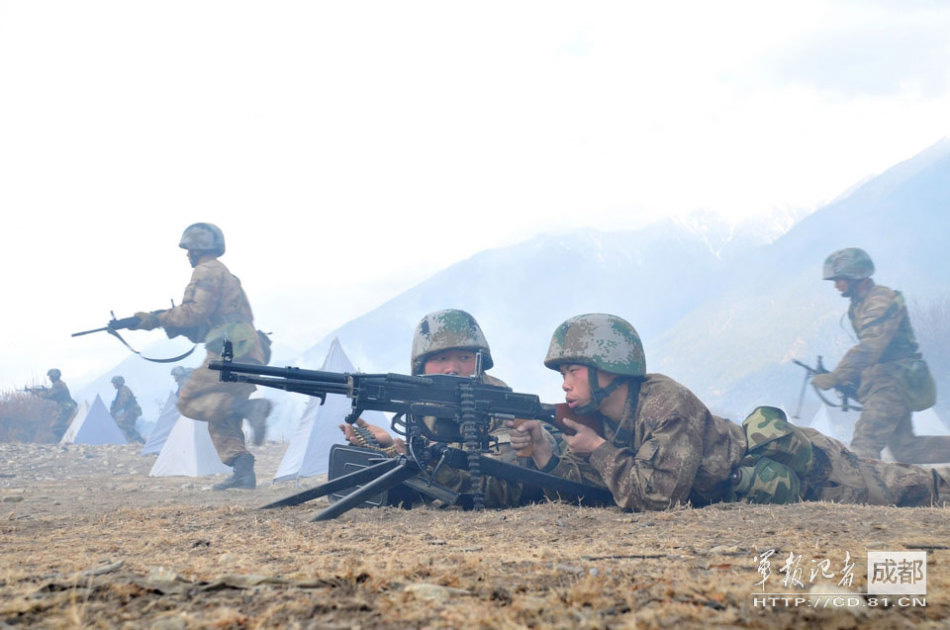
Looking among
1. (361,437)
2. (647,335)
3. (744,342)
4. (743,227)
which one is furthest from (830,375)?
(743,227)

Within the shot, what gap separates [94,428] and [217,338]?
42.3 feet

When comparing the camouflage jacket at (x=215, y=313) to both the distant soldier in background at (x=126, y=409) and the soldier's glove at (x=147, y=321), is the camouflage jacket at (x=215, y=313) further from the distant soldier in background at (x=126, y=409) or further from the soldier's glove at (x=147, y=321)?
the distant soldier in background at (x=126, y=409)

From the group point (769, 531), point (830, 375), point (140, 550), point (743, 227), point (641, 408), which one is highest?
point (743, 227)

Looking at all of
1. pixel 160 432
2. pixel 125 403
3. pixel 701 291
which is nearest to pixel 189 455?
pixel 160 432

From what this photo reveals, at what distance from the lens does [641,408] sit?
4.77 meters

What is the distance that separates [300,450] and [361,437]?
5.66 metres

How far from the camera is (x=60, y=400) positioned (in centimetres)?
2170

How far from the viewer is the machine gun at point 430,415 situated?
4.51 meters

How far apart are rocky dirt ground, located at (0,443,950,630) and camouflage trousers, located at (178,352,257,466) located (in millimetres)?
4076

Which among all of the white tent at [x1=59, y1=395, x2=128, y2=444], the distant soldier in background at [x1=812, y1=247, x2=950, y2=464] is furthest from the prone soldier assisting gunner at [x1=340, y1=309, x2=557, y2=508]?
the white tent at [x1=59, y1=395, x2=128, y2=444]

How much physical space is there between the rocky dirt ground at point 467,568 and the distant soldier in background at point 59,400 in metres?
18.8

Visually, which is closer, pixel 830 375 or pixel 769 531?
pixel 769 531

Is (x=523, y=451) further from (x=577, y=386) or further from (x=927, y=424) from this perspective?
(x=927, y=424)

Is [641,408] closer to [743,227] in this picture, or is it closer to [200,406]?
[200,406]
